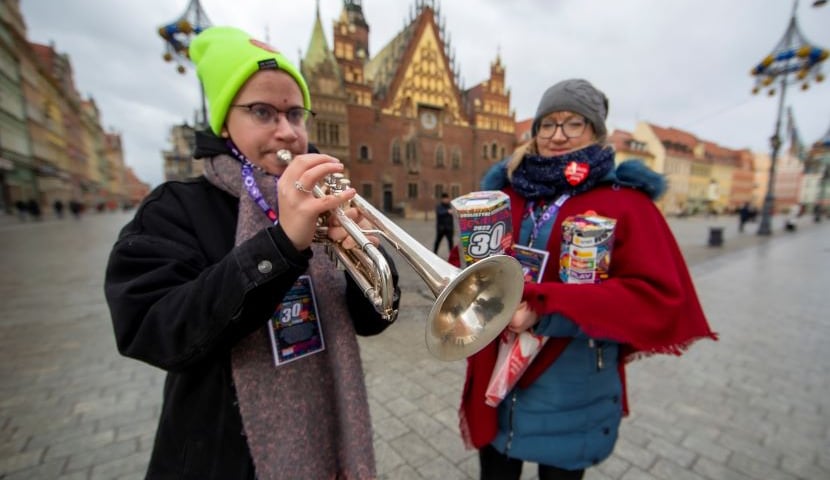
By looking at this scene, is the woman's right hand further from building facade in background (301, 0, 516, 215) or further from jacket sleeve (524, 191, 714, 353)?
building facade in background (301, 0, 516, 215)

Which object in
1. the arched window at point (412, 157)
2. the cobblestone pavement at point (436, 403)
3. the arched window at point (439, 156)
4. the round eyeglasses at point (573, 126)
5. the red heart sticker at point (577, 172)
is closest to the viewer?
the red heart sticker at point (577, 172)

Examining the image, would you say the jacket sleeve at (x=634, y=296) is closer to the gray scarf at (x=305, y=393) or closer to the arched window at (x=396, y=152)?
the gray scarf at (x=305, y=393)

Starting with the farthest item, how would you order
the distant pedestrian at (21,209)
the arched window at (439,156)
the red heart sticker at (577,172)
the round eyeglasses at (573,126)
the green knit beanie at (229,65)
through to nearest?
the arched window at (439,156) < the distant pedestrian at (21,209) < the round eyeglasses at (573,126) < the red heart sticker at (577,172) < the green knit beanie at (229,65)

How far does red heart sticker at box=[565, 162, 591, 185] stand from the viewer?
152 cm

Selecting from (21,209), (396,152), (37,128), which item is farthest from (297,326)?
(37,128)

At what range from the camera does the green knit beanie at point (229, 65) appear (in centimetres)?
125

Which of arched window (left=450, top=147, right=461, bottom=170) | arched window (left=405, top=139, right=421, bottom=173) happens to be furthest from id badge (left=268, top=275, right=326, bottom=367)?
arched window (left=450, top=147, right=461, bottom=170)

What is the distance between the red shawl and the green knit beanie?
129 centimetres

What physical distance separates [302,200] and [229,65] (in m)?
0.72

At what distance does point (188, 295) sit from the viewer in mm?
955

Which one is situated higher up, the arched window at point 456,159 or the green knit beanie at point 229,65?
the arched window at point 456,159

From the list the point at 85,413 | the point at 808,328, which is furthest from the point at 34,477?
the point at 808,328

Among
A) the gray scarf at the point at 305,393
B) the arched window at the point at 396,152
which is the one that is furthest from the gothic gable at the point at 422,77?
the gray scarf at the point at 305,393

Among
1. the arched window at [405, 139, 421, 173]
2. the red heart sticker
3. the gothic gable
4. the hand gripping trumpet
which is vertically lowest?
the hand gripping trumpet
